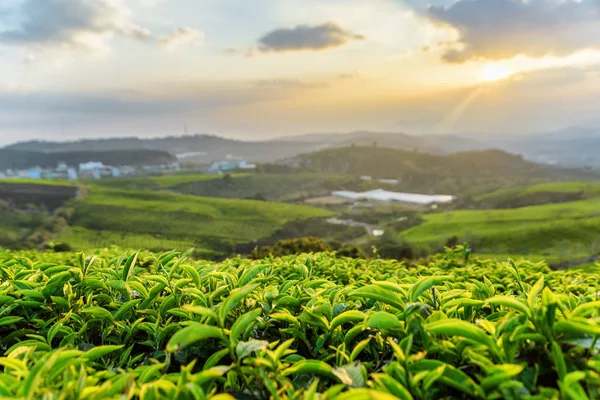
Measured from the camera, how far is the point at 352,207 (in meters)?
96.9

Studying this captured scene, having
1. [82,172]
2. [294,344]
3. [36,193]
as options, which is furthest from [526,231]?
[82,172]

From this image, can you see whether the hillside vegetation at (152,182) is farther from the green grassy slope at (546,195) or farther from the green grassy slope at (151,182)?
the green grassy slope at (546,195)

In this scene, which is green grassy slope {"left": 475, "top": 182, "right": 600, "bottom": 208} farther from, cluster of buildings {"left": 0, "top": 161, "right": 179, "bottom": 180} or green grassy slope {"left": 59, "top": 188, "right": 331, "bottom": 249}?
cluster of buildings {"left": 0, "top": 161, "right": 179, "bottom": 180}

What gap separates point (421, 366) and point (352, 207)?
3799 inches

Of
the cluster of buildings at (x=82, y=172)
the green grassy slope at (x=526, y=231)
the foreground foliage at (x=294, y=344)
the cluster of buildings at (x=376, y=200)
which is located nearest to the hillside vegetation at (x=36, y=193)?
the cluster of buildings at (x=82, y=172)

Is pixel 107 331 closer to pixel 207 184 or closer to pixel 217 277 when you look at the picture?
pixel 217 277

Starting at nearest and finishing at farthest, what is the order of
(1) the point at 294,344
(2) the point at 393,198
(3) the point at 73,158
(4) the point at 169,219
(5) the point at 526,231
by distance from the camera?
(1) the point at 294,344 < (5) the point at 526,231 < (4) the point at 169,219 < (2) the point at 393,198 < (3) the point at 73,158

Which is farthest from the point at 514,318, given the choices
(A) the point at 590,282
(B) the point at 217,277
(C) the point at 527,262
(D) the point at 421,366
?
(C) the point at 527,262

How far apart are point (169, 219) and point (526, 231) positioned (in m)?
51.8

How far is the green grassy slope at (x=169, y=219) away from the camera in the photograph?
181ft

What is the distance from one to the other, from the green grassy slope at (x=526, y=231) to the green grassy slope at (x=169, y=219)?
84.7ft

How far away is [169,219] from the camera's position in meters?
65.4

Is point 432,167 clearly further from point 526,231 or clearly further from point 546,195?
point 526,231

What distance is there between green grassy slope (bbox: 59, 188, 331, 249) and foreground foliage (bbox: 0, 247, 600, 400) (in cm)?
4960
